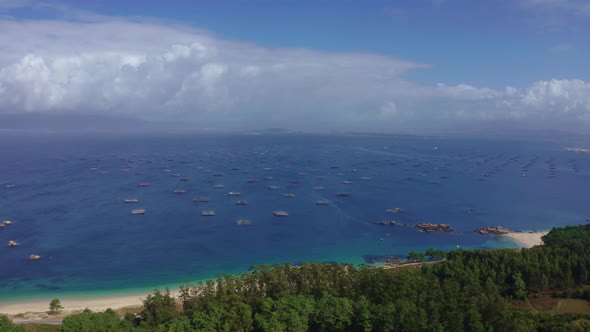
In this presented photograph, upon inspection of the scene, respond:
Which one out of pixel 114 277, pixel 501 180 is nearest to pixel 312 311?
pixel 114 277

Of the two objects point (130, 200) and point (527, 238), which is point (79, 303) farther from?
point (527, 238)

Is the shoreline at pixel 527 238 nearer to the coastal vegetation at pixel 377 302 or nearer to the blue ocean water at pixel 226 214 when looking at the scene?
the blue ocean water at pixel 226 214

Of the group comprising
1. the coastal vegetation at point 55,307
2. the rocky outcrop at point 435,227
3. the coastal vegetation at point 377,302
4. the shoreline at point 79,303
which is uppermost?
the coastal vegetation at point 377,302

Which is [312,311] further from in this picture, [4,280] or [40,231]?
[40,231]

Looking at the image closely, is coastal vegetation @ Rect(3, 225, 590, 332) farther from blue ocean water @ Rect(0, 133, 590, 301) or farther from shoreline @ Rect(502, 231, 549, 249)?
shoreline @ Rect(502, 231, 549, 249)

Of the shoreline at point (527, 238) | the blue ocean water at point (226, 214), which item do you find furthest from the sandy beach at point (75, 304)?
the shoreline at point (527, 238)

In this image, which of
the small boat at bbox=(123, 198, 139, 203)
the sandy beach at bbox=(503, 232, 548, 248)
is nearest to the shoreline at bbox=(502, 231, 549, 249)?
the sandy beach at bbox=(503, 232, 548, 248)

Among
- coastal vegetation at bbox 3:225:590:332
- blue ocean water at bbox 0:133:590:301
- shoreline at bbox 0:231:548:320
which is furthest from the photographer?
blue ocean water at bbox 0:133:590:301
